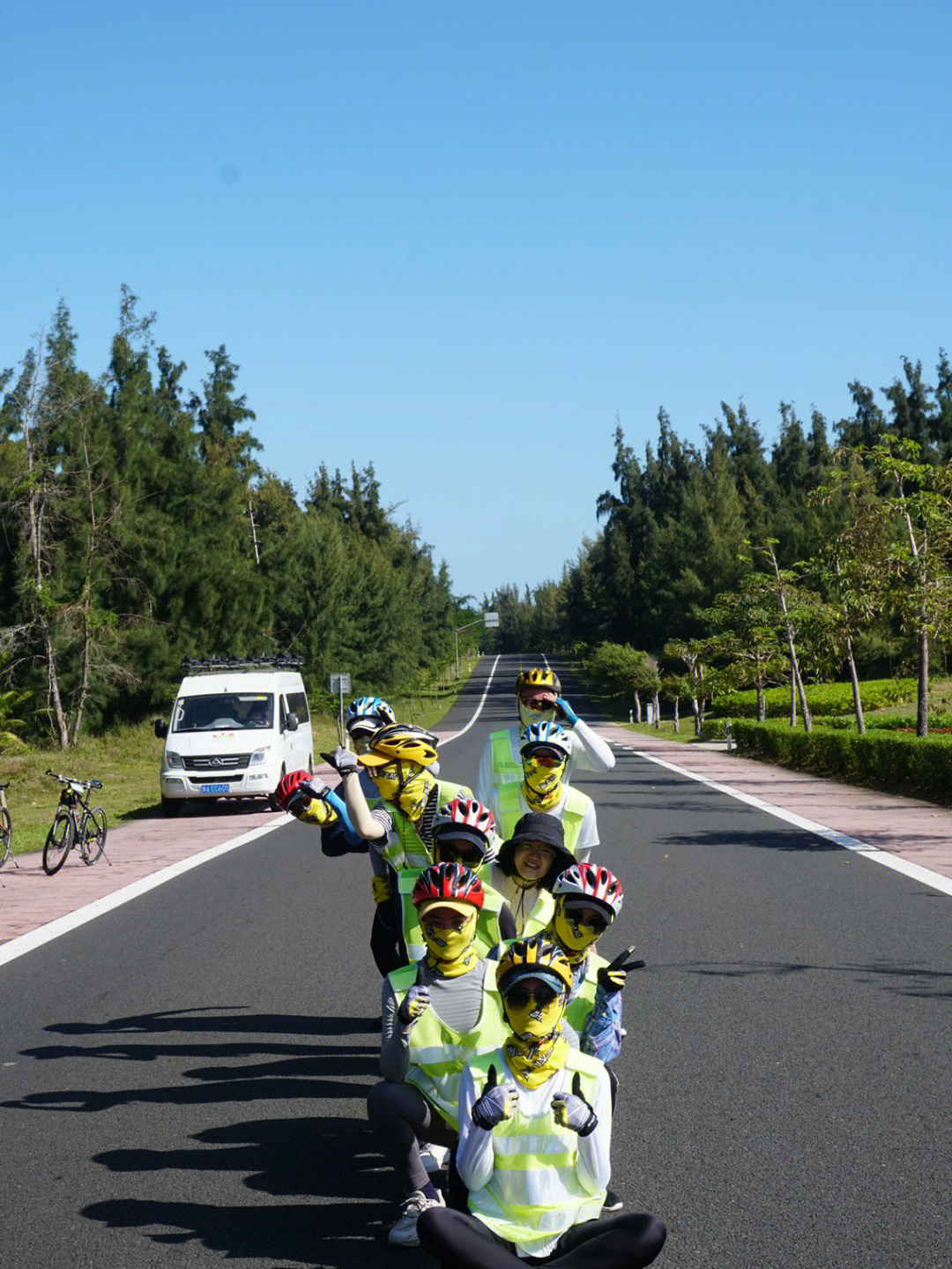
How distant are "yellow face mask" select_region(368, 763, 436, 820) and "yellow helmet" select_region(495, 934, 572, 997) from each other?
1575 millimetres

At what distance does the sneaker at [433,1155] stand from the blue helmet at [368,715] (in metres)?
1.93

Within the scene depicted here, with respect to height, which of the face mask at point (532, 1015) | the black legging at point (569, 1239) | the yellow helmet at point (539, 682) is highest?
the yellow helmet at point (539, 682)

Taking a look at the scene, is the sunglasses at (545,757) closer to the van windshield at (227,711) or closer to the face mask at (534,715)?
the face mask at (534,715)

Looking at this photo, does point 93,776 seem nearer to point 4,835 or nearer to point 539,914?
Result: point 4,835

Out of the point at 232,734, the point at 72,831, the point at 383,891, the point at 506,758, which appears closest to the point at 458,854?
the point at 506,758

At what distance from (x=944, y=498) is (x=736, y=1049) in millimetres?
15281

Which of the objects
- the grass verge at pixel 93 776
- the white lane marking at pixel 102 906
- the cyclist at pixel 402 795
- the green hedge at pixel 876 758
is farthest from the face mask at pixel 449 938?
the green hedge at pixel 876 758

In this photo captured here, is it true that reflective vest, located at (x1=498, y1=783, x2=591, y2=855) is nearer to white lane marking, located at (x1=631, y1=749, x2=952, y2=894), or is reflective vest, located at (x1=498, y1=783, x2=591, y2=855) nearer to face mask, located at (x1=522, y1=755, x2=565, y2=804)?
face mask, located at (x1=522, y1=755, x2=565, y2=804)

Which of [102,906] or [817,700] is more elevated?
[817,700]

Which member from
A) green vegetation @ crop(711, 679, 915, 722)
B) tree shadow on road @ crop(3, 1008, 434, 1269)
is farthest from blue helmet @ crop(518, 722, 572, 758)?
green vegetation @ crop(711, 679, 915, 722)

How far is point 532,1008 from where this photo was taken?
12.3ft

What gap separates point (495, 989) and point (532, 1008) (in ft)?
2.72

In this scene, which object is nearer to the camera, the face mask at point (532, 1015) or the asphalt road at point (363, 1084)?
the face mask at point (532, 1015)

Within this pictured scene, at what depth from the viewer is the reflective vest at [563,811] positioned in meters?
5.83
